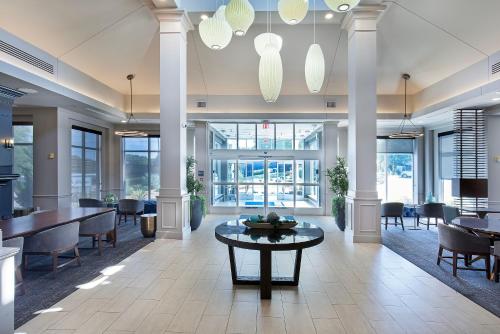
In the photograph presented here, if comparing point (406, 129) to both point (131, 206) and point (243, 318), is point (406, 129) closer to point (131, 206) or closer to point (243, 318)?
point (131, 206)

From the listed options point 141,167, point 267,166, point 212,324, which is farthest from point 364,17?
point 141,167

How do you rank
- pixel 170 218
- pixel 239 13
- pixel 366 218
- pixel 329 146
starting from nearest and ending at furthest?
pixel 239 13 → pixel 366 218 → pixel 170 218 → pixel 329 146

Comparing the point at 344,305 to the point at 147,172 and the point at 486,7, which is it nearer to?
the point at 486,7

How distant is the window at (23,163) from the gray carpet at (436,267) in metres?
9.10

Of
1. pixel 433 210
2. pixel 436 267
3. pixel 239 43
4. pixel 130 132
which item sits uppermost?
pixel 239 43

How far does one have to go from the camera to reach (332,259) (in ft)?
16.9

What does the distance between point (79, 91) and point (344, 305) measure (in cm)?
734

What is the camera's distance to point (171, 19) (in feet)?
21.4

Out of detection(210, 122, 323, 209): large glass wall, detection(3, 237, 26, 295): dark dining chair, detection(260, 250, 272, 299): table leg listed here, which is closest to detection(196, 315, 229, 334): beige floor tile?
detection(260, 250, 272, 299): table leg

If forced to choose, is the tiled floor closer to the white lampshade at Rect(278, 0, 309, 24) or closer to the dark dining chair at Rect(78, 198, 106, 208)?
the white lampshade at Rect(278, 0, 309, 24)

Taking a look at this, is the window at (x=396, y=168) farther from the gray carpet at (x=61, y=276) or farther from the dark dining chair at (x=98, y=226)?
the dark dining chair at (x=98, y=226)

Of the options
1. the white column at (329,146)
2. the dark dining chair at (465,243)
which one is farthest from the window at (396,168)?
the dark dining chair at (465,243)

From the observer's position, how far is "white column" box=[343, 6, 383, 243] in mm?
6184

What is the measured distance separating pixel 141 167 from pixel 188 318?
8.73 meters
